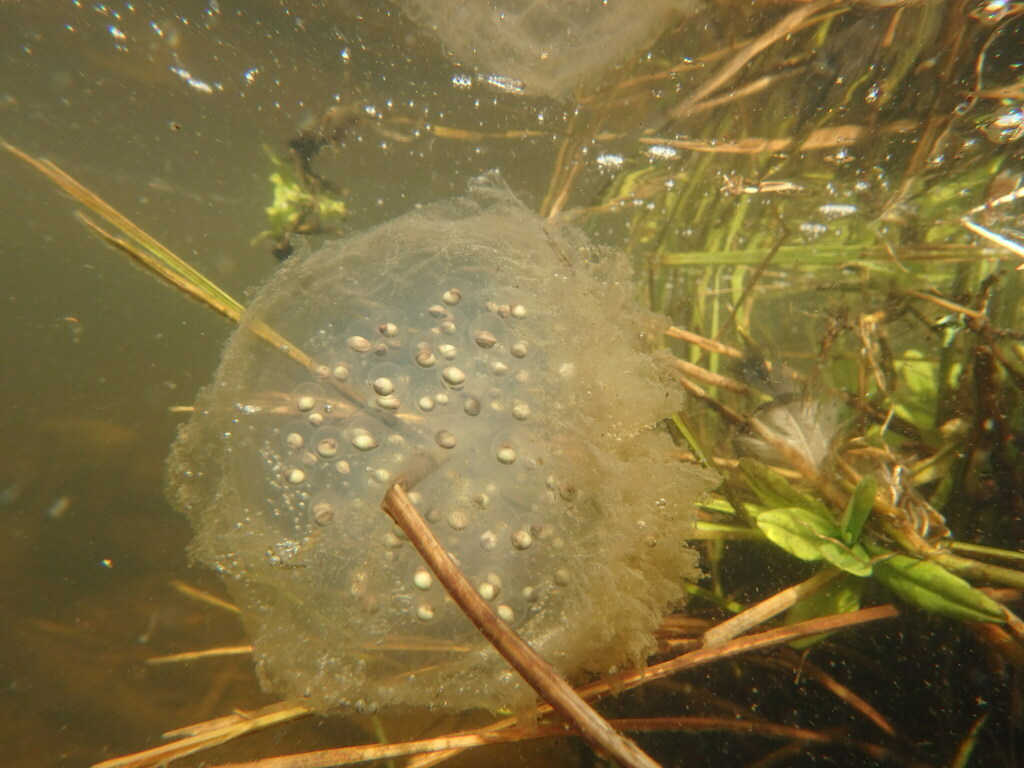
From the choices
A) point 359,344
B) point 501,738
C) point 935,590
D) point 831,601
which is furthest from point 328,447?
point 935,590

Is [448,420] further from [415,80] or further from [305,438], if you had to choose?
[415,80]

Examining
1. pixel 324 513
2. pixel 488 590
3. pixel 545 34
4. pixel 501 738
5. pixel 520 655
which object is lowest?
pixel 501 738

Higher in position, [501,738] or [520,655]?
[520,655]

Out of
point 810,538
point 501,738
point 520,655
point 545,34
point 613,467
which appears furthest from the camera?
point 545,34

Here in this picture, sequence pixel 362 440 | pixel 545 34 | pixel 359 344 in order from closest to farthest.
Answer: pixel 362 440
pixel 359 344
pixel 545 34

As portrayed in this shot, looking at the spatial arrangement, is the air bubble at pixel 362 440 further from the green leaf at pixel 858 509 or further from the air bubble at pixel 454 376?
the green leaf at pixel 858 509

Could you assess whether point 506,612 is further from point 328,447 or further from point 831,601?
point 831,601
